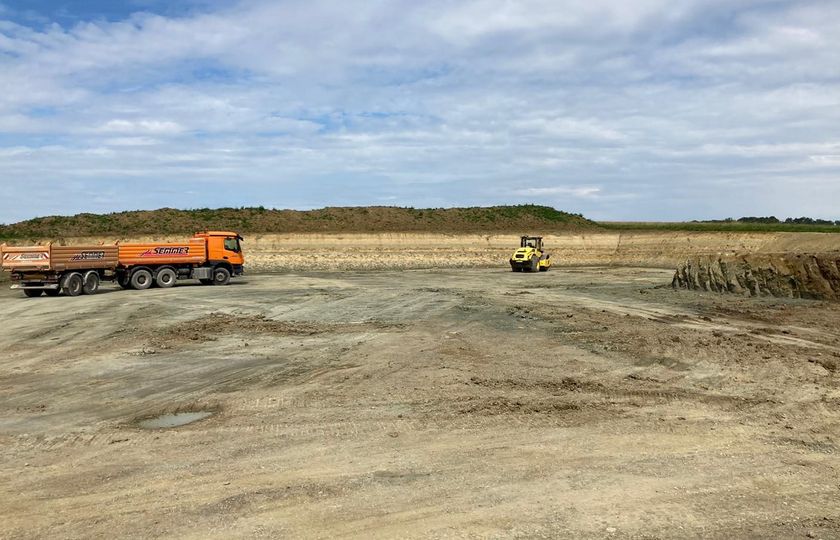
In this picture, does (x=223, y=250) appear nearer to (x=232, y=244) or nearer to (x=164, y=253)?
(x=232, y=244)

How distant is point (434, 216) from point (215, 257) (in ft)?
130

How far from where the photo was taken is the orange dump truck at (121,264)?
26453 mm

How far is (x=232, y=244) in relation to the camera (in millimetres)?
33188

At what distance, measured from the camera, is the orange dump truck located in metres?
26.5

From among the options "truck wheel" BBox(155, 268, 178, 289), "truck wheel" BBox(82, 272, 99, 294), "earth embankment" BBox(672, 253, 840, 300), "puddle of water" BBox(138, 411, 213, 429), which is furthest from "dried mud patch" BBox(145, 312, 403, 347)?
"earth embankment" BBox(672, 253, 840, 300)

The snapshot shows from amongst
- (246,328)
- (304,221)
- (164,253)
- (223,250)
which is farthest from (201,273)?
(304,221)

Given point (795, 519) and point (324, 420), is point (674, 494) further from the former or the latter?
point (324, 420)

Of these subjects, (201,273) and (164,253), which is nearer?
(164,253)

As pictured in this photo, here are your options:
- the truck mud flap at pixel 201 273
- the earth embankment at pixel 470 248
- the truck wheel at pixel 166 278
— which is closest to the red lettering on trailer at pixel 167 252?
the truck wheel at pixel 166 278

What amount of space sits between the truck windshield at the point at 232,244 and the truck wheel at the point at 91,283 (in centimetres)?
631

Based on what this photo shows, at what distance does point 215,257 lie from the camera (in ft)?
106

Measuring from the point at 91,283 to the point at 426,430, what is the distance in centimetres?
2410

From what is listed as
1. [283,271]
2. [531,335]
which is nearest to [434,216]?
[283,271]

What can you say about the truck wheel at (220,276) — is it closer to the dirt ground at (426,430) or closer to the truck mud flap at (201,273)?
the truck mud flap at (201,273)
